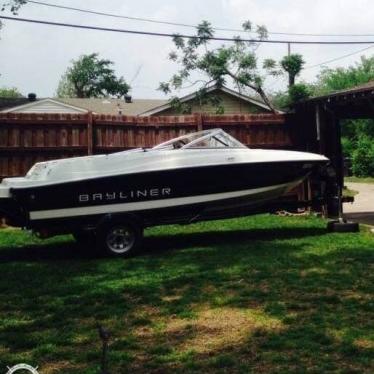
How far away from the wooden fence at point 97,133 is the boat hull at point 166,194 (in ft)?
12.0

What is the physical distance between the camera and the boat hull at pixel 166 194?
29.1 feet

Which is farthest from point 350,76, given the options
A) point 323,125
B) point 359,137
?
point 323,125

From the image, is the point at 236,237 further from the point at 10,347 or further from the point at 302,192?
the point at 10,347

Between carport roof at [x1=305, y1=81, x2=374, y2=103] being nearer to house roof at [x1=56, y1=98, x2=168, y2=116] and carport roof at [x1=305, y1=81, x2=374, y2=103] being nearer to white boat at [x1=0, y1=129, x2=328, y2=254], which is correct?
white boat at [x1=0, y1=129, x2=328, y2=254]

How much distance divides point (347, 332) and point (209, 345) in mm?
1260

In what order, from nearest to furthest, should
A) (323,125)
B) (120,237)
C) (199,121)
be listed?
(120,237), (199,121), (323,125)

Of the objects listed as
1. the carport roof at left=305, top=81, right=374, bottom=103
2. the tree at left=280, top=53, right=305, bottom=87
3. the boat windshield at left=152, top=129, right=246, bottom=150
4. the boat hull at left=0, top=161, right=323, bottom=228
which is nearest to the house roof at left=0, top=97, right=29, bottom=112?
the tree at left=280, top=53, right=305, bottom=87

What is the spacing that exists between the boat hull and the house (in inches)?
604

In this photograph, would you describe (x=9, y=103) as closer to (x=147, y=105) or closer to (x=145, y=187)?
(x=147, y=105)

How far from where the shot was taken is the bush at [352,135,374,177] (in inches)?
1436

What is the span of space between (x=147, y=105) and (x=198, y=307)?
3310 cm

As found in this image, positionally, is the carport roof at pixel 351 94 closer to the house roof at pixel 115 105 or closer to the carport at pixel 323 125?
the carport at pixel 323 125

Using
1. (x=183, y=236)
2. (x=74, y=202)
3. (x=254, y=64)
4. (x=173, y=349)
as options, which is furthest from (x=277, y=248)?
(x=254, y=64)

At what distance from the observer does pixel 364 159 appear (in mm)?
36875
